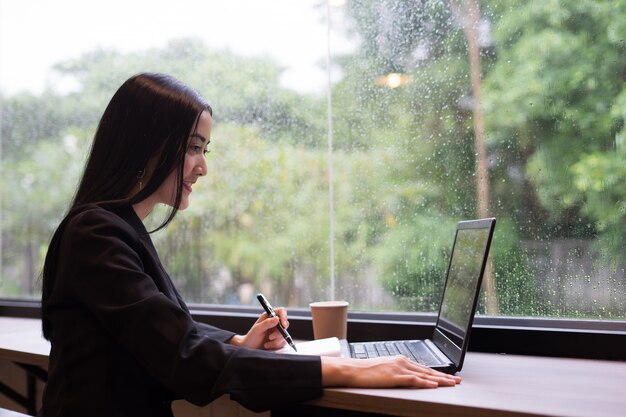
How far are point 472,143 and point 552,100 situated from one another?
0.22 meters

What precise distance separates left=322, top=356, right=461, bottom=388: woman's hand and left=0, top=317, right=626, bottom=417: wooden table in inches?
0.6

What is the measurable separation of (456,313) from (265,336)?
421mm

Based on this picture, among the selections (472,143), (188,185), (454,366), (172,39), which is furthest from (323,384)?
(172,39)

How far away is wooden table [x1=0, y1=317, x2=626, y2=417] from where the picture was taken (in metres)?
0.87

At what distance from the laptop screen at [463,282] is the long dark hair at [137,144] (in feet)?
2.07

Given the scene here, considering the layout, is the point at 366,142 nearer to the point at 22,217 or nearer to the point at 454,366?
the point at 454,366

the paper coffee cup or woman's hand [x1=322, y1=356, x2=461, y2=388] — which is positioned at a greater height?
the paper coffee cup

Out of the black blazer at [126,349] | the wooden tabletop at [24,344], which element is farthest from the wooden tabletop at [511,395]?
the wooden tabletop at [24,344]

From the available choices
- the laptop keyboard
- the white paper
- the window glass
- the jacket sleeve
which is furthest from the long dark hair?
the window glass

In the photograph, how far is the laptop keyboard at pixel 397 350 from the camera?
120cm

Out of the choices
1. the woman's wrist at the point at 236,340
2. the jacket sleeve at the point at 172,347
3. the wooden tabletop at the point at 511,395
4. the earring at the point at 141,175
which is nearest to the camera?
the wooden tabletop at the point at 511,395

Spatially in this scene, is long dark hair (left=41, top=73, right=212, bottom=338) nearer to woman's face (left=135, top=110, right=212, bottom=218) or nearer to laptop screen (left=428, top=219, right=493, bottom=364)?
woman's face (left=135, top=110, right=212, bottom=218)

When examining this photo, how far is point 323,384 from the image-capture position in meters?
0.99

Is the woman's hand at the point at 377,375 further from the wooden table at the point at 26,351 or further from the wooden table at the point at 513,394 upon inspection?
the wooden table at the point at 26,351
